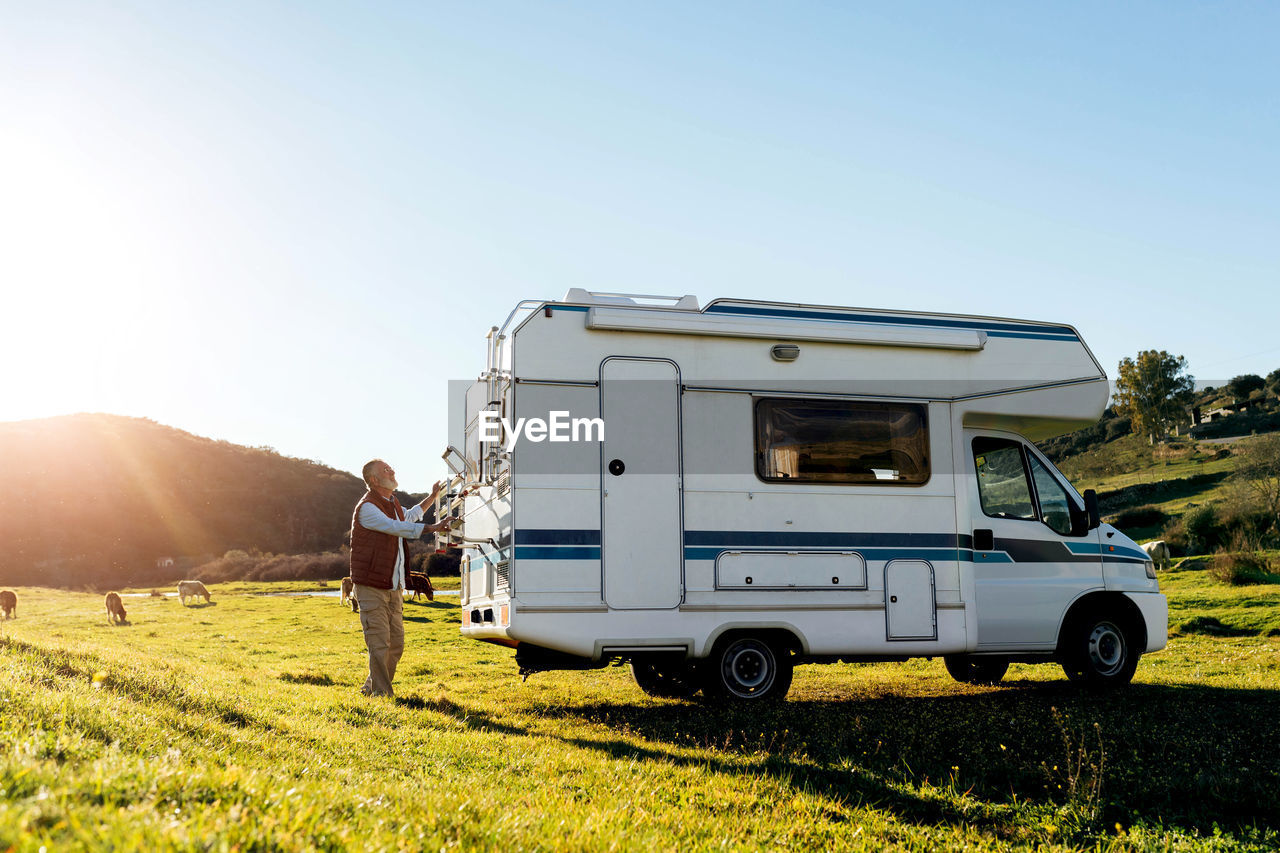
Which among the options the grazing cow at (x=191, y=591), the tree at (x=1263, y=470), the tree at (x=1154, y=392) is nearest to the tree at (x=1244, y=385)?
the tree at (x=1154, y=392)

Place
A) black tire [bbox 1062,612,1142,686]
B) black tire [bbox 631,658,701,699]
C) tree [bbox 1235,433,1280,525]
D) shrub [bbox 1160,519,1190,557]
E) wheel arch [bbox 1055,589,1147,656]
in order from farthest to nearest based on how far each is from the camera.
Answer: tree [bbox 1235,433,1280,525] → shrub [bbox 1160,519,1190,557] → wheel arch [bbox 1055,589,1147,656] → black tire [bbox 1062,612,1142,686] → black tire [bbox 631,658,701,699]

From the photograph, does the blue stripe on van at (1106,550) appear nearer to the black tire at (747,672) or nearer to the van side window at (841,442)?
the van side window at (841,442)

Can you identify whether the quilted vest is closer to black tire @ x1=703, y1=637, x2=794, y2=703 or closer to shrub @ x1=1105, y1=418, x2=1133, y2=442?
black tire @ x1=703, y1=637, x2=794, y2=703

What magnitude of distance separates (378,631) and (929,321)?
17.8ft

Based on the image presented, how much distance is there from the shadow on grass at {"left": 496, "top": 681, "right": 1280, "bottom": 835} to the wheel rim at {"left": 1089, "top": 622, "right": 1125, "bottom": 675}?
0.45m

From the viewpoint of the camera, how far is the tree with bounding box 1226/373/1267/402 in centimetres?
8556

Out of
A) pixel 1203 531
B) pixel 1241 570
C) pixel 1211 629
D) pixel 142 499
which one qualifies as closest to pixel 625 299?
pixel 1211 629

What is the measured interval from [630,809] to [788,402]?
4.39 m

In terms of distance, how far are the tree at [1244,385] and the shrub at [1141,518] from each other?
184 feet

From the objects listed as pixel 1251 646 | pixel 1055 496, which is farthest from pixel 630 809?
pixel 1251 646

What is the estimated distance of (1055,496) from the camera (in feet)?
29.2

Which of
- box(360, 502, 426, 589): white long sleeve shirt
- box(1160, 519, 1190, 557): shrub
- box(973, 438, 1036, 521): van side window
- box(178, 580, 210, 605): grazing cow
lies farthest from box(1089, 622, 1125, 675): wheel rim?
box(1160, 519, 1190, 557): shrub

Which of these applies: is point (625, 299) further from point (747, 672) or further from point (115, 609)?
point (115, 609)

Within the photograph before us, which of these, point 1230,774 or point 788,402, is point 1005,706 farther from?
point 788,402
